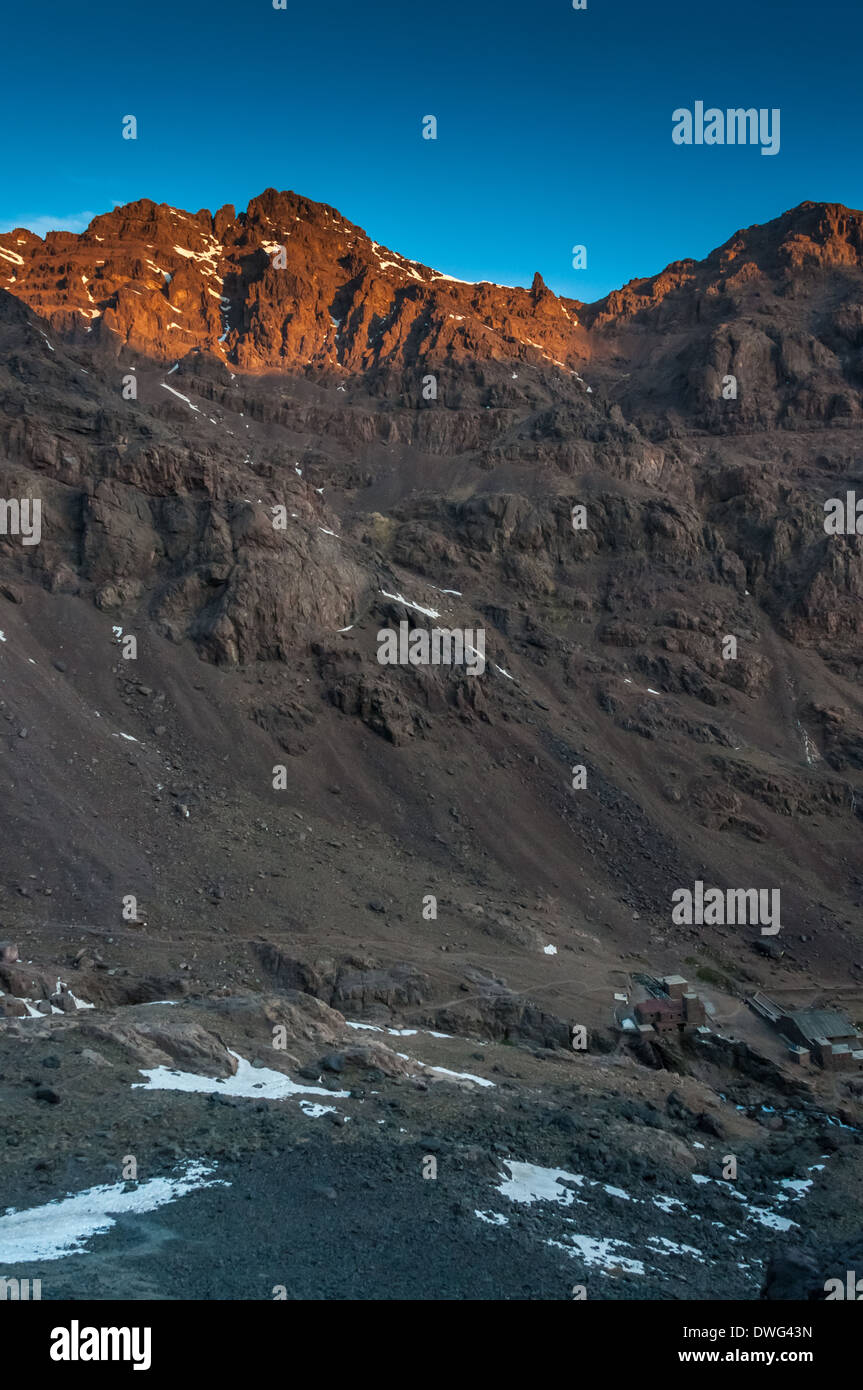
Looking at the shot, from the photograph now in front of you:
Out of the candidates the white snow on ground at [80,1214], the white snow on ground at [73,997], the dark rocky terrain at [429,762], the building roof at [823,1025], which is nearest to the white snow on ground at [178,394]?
the dark rocky terrain at [429,762]

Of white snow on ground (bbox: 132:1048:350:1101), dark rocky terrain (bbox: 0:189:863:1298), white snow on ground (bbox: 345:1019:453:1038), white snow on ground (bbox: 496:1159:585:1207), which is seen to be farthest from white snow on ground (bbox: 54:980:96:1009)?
white snow on ground (bbox: 496:1159:585:1207)

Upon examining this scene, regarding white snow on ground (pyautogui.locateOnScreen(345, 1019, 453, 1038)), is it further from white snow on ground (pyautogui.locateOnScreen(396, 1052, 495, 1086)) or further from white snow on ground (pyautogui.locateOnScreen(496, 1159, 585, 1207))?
white snow on ground (pyautogui.locateOnScreen(496, 1159, 585, 1207))

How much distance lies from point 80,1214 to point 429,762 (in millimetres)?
45274

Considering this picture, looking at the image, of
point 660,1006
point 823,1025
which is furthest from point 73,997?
point 823,1025

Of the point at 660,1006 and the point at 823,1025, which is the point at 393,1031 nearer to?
the point at 660,1006

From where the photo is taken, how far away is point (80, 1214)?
13.3 meters

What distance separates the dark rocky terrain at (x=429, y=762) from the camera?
17.7 metres

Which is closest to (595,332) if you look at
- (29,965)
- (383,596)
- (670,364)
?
(670,364)

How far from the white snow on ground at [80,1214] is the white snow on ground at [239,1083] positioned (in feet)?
14.9

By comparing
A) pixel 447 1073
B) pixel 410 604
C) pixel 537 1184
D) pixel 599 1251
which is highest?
pixel 410 604

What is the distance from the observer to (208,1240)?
12.8 meters

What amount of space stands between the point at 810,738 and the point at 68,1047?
6327cm

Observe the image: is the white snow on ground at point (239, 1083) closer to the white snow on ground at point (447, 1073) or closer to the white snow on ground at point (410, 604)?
the white snow on ground at point (447, 1073)
